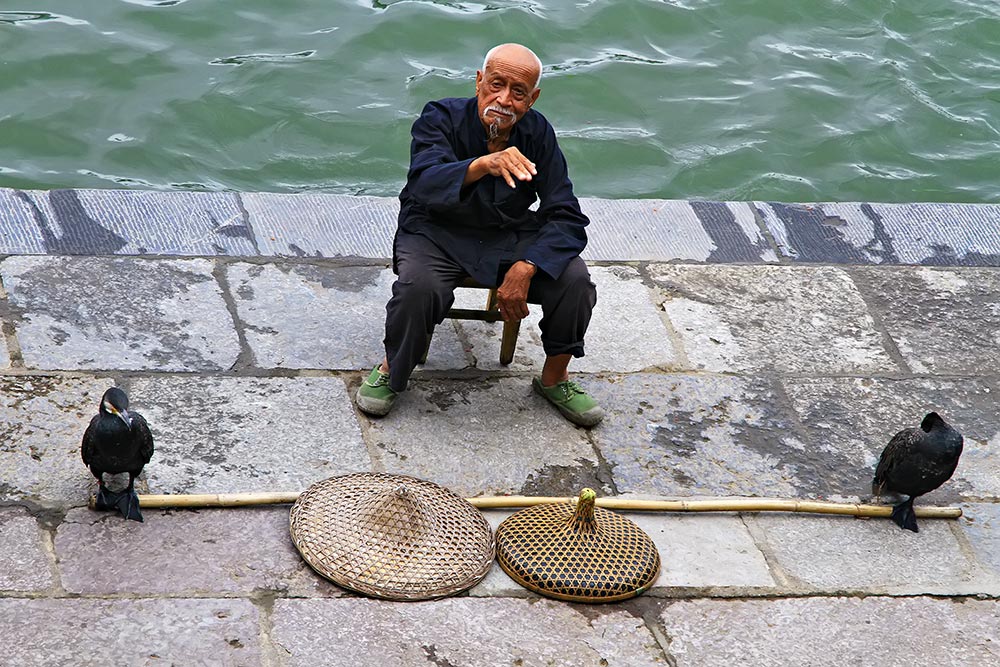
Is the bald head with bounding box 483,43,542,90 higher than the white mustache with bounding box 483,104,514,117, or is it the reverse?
the bald head with bounding box 483,43,542,90

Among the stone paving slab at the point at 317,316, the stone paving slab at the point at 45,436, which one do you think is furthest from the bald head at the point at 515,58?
the stone paving slab at the point at 45,436

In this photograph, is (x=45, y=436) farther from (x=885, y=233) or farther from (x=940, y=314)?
(x=885, y=233)

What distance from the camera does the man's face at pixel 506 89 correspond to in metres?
4.02

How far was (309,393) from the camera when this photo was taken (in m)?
4.27

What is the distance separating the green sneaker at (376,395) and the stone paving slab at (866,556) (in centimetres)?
129

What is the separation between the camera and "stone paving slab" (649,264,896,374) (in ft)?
15.8

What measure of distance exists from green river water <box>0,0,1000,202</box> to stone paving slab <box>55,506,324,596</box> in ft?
13.3

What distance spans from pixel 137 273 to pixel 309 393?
1.07 meters

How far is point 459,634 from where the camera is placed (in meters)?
3.29

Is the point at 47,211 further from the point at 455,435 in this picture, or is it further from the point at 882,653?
the point at 882,653

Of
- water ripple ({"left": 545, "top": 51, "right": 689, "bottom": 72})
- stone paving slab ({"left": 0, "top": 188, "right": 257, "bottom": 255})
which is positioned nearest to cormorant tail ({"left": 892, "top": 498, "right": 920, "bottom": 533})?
stone paving slab ({"left": 0, "top": 188, "right": 257, "bottom": 255})

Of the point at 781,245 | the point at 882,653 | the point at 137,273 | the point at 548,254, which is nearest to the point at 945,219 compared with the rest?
the point at 781,245

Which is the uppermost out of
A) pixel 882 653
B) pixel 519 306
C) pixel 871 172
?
pixel 519 306

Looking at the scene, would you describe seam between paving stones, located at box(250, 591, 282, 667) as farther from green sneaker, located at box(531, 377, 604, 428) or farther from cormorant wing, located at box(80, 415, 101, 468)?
green sneaker, located at box(531, 377, 604, 428)
